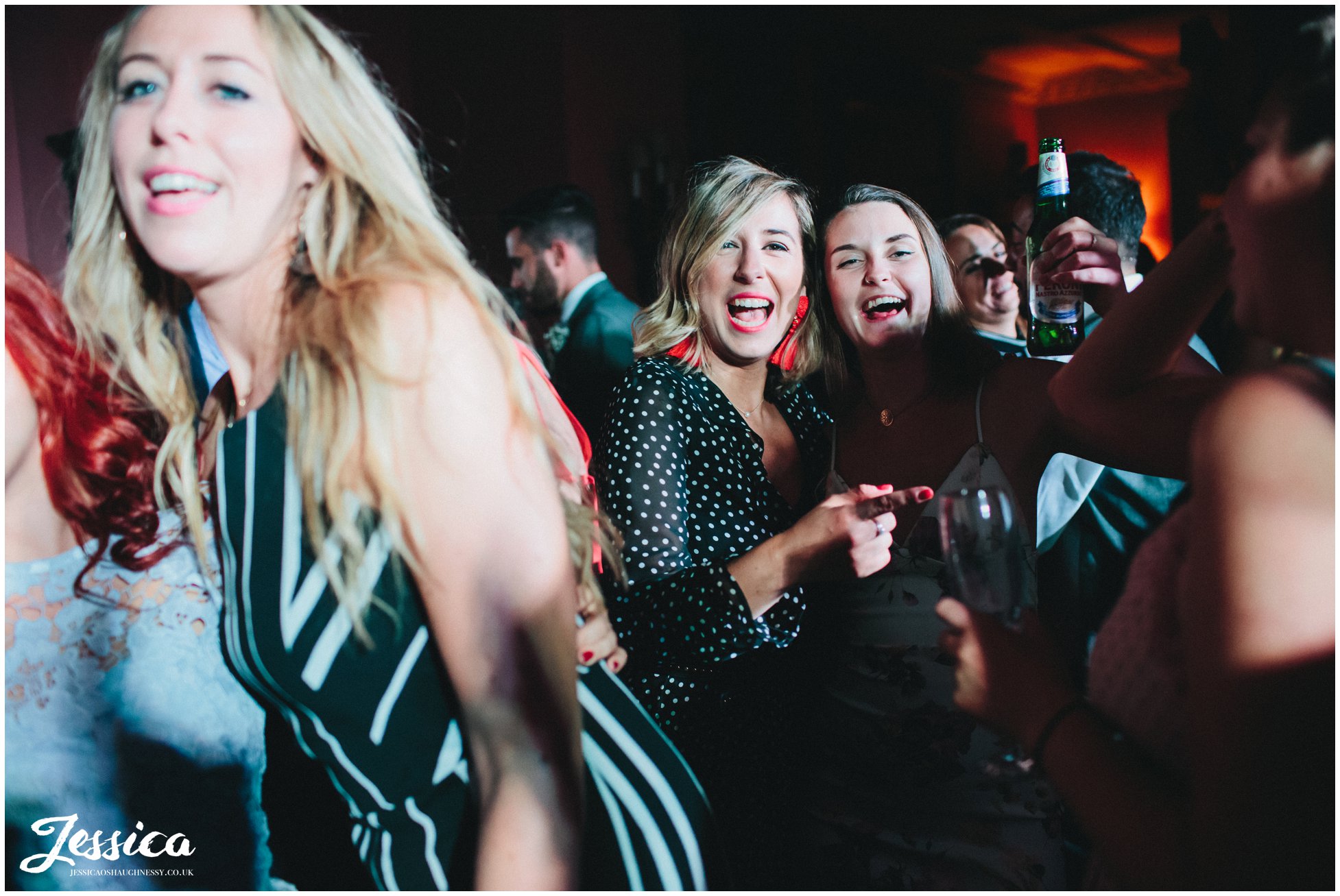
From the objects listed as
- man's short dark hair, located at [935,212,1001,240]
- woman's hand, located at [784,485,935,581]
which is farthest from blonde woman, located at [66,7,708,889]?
man's short dark hair, located at [935,212,1001,240]

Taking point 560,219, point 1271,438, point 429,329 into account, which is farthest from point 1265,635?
point 560,219

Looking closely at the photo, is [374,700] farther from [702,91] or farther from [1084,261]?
[702,91]

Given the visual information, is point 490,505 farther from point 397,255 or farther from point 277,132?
point 277,132

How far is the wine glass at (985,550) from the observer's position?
1.01m

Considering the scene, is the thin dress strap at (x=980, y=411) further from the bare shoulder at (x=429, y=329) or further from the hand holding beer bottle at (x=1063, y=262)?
the bare shoulder at (x=429, y=329)

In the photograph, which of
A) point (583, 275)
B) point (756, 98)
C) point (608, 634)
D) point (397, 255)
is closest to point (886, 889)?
point (608, 634)

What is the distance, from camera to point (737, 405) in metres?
1.78

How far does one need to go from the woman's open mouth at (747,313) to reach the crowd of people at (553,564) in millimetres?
35

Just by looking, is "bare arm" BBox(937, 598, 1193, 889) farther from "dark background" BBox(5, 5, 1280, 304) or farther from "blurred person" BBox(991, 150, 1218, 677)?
"dark background" BBox(5, 5, 1280, 304)

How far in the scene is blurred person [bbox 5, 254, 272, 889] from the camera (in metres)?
1.03

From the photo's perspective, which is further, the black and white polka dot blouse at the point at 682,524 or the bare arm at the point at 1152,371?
the black and white polka dot blouse at the point at 682,524

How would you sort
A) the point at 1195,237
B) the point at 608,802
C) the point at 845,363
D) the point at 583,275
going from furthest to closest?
the point at 583,275
the point at 845,363
the point at 1195,237
the point at 608,802

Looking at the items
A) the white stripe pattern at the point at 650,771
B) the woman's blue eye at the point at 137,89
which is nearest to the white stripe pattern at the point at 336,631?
the white stripe pattern at the point at 650,771

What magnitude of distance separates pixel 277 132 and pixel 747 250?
39.3 inches
